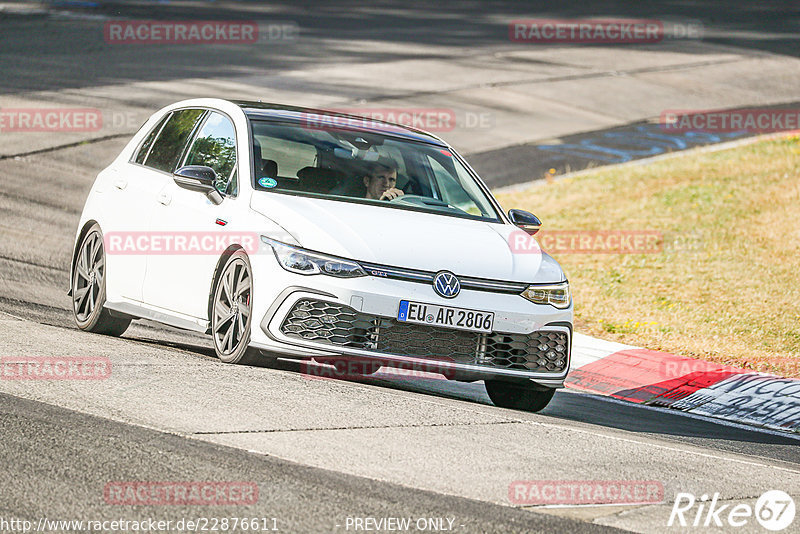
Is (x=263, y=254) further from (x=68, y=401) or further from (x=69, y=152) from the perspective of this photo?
(x=69, y=152)

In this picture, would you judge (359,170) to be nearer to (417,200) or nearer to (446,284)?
(417,200)

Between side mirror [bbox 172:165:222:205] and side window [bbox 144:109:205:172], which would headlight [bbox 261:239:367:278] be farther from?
side window [bbox 144:109:205:172]

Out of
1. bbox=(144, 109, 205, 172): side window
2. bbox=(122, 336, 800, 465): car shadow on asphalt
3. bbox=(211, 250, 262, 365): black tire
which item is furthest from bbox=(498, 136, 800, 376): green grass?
bbox=(211, 250, 262, 365): black tire

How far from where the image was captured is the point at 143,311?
874 centimetres

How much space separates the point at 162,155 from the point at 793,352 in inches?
232

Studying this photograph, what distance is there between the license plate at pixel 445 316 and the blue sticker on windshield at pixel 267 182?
1.37 m

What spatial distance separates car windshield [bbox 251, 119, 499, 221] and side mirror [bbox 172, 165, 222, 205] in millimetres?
298

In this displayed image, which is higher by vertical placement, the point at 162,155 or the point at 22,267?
the point at 162,155

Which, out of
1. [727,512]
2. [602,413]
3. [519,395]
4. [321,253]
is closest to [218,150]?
[321,253]

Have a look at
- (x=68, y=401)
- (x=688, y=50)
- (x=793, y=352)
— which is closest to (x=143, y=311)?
(x=68, y=401)

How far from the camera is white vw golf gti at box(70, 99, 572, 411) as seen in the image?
7473 mm

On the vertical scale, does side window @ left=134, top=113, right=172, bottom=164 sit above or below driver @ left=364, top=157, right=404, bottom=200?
above

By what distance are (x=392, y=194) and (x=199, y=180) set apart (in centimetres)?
130

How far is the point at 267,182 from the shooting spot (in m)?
8.24
